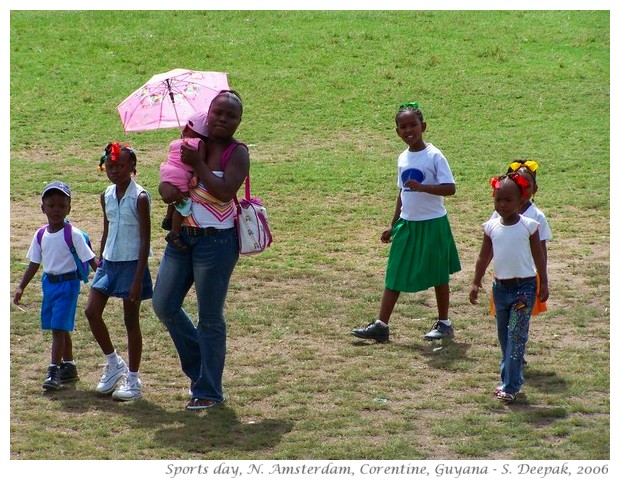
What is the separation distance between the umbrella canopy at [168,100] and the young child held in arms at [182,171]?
56cm

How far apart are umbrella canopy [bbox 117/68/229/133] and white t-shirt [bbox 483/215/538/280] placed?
206cm

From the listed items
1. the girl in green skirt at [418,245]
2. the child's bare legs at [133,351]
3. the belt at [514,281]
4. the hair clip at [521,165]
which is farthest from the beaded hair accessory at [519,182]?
the child's bare legs at [133,351]

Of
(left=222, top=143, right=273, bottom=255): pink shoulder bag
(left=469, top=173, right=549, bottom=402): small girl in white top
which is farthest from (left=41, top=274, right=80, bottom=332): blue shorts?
(left=469, top=173, right=549, bottom=402): small girl in white top

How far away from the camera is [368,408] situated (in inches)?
269

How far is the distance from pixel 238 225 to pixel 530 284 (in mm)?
1842

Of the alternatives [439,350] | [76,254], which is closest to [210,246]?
[76,254]

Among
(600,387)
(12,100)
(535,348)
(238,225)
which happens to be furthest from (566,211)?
(12,100)

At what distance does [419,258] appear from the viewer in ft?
27.5

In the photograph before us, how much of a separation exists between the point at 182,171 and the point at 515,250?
2091 millimetres

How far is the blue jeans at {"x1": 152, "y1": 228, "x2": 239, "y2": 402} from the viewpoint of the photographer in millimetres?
6656

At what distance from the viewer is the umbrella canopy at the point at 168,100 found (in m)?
7.27

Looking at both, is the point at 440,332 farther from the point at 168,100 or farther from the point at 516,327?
the point at 168,100
